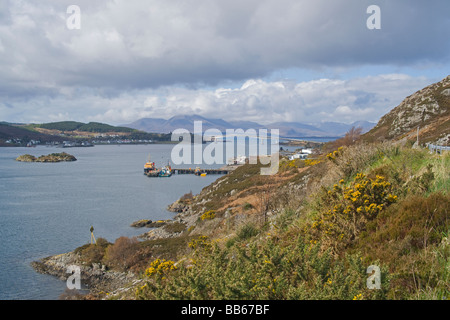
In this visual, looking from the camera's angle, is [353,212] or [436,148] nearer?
[353,212]

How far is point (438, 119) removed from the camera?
43719 millimetres

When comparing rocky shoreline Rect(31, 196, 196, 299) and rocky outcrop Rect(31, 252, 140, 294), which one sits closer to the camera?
rocky shoreline Rect(31, 196, 196, 299)

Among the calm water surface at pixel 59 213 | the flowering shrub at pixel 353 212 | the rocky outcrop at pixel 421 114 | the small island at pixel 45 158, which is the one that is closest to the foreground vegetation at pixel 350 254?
the flowering shrub at pixel 353 212

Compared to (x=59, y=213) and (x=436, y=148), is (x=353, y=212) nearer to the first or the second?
(x=436, y=148)

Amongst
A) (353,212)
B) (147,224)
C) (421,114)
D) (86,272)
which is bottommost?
(86,272)

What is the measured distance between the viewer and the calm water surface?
28.5 meters

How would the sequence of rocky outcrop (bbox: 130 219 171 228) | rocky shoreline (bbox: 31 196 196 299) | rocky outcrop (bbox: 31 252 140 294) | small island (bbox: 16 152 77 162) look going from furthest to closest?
small island (bbox: 16 152 77 162), rocky outcrop (bbox: 130 219 171 228), rocky outcrop (bbox: 31 252 140 294), rocky shoreline (bbox: 31 196 196 299)

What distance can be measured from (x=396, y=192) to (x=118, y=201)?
57376 mm

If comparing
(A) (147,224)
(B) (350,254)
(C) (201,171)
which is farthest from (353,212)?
(C) (201,171)

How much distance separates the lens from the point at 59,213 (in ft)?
163

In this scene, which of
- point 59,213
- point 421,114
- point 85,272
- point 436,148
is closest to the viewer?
point 436,148

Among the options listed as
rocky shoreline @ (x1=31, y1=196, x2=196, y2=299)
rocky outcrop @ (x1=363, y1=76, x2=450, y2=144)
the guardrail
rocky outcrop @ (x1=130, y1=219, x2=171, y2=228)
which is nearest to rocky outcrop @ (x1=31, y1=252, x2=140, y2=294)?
rocky shoreline @ (x1=31, y1=196, x2=196, y2=299)

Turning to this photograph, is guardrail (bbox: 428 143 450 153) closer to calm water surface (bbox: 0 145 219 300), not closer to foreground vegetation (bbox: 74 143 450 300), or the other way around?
foreground vegetation (bbox: 74 143 450 300)
